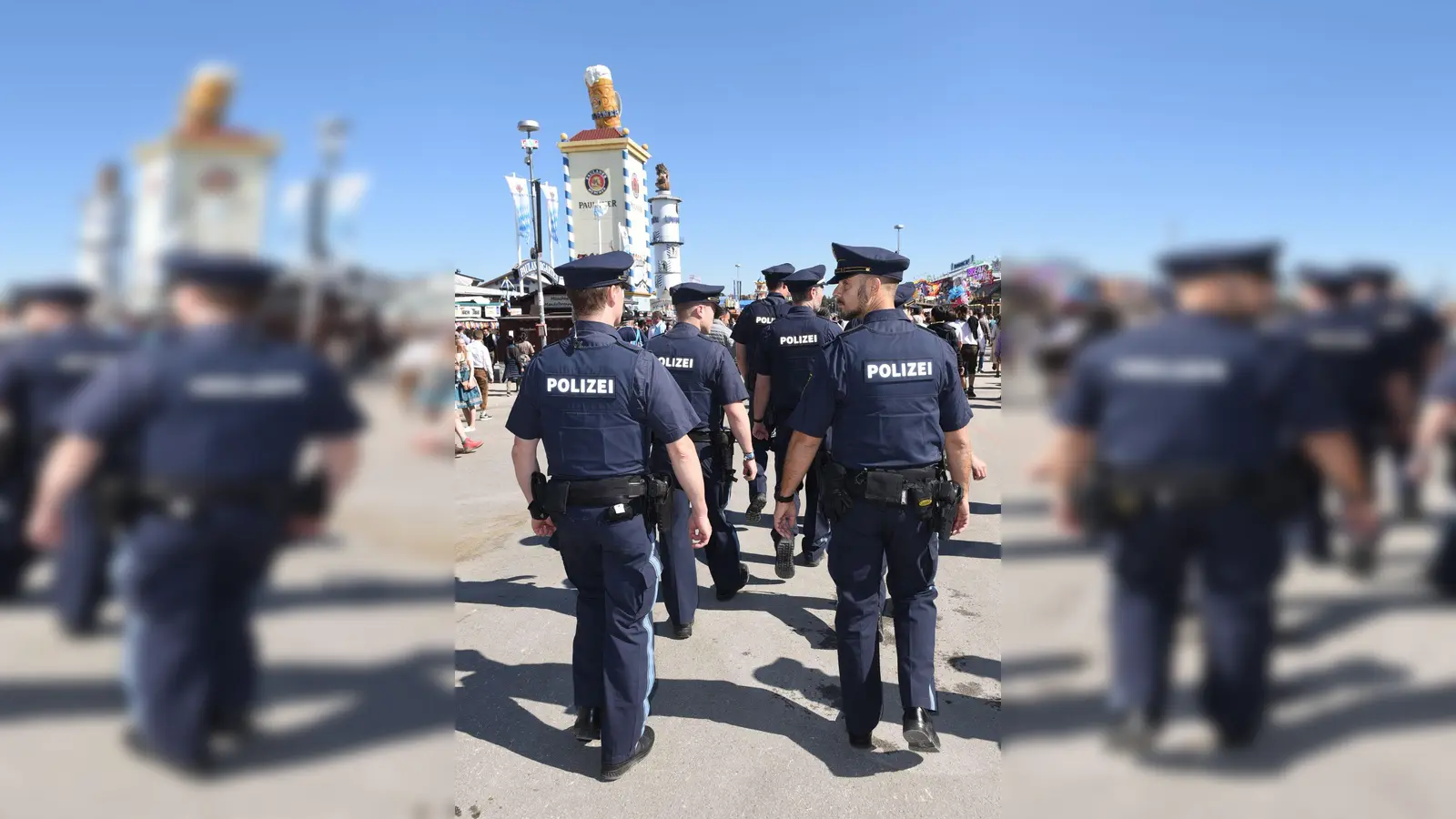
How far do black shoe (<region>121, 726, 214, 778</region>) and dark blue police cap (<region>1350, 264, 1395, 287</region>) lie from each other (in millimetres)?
1525

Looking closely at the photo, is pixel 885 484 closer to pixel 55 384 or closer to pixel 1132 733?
pixel 1132 733

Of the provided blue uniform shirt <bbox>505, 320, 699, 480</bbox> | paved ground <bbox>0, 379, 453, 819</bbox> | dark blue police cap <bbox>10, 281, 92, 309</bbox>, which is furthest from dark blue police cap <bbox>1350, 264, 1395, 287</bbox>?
blue uniform shirt <bbox>505, 320, 699, 480</bbox>

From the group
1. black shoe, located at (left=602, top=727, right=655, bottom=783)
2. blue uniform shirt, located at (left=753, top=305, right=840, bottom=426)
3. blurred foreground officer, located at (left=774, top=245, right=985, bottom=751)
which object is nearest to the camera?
black shoe, located at (left=602, top=727, right=655, bottom=783)

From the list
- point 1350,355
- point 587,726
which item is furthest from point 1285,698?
point 587,726

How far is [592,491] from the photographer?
2.79 meters

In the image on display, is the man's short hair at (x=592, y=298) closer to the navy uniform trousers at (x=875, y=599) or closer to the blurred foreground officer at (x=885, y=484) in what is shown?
the blurred foreground officer at (x=885, y=484)

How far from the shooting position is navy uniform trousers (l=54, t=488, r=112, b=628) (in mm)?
831

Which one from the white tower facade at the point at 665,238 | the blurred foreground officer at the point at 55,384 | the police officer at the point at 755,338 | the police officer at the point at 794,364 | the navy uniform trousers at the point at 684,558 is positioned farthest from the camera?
the white tower facade at the point at 665,238

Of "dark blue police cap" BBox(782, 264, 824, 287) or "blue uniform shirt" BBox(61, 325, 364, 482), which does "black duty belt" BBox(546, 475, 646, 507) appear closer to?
"blue uniform shirt" BBox(61, 325, 364, 482)

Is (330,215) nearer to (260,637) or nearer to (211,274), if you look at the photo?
(211,274)

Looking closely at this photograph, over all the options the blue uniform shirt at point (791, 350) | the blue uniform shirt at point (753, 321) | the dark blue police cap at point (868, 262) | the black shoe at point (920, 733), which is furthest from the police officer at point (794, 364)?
the black shoe at point (920, 733)

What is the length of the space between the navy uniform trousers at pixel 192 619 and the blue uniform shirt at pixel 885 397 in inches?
88.0

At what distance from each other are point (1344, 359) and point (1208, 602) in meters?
0.33

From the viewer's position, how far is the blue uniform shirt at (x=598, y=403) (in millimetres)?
2814
